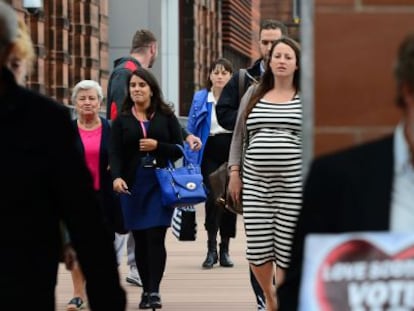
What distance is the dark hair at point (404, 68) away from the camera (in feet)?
10.8

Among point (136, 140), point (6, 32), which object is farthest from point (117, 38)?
point (6, 32)

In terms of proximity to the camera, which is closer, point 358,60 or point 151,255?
point 358,60

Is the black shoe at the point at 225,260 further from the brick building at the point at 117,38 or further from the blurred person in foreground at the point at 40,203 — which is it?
the blurred person in foreground at the point at 40,203

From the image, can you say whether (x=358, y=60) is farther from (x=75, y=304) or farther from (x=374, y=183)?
(x=75, y=304)

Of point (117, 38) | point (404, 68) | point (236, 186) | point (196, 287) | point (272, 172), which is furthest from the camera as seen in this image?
point (117, 38)

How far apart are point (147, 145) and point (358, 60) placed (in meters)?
6.56

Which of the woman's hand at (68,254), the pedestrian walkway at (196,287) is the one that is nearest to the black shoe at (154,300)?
Answer: the pedestrian walkway at (196,287)

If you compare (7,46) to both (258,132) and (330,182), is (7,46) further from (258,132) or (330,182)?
(258,132)

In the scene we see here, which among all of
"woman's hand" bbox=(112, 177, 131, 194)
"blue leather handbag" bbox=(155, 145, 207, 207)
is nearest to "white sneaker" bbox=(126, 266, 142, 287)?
"blue leather handbag" bbox=(155, 145, 207, 207)

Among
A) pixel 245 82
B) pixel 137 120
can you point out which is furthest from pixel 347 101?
pixel 137 120

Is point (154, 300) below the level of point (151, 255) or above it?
below

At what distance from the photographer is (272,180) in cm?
794

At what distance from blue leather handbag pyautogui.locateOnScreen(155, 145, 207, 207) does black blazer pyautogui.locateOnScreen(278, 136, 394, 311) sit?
6885mm

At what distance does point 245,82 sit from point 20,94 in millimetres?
6048
